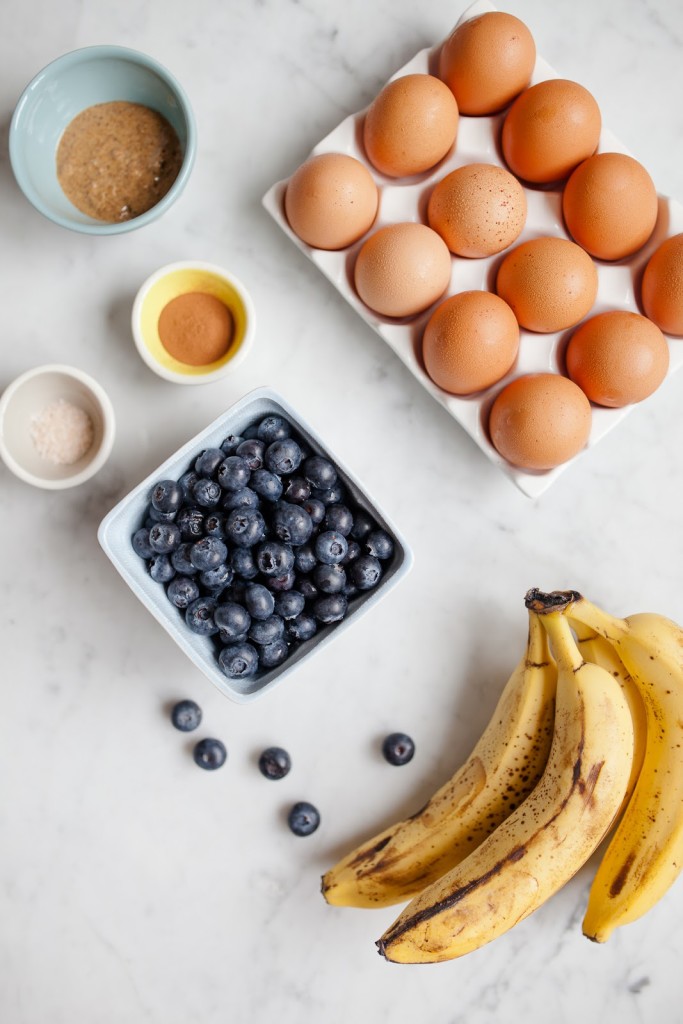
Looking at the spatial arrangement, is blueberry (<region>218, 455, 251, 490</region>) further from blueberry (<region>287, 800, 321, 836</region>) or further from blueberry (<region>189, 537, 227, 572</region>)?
blueberry (<region>287, 800, 321, 836</region>)

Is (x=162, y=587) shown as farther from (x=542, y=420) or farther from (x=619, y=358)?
(x=619, y=358)

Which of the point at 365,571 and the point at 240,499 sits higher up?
the point at 240,499

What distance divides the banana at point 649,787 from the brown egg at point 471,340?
0.33 m

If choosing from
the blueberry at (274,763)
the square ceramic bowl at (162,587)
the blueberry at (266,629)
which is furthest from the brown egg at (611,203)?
the blueberry at (274,763)

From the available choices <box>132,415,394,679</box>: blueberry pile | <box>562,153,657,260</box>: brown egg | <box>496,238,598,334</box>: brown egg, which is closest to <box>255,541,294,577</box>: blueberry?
<box>132,415,394,679</box>: blueberry pile

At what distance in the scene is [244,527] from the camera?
0.98 m

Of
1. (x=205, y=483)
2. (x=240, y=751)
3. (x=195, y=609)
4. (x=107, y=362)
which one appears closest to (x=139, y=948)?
(x=240, y=751)

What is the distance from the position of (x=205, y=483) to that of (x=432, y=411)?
39 centimetres

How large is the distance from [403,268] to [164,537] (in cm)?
48

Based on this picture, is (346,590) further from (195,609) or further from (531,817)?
(531,817)

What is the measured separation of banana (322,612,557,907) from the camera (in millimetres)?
1035

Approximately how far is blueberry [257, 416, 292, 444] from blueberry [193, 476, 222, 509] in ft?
0.31

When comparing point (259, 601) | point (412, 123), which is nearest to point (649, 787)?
point (259, 601)

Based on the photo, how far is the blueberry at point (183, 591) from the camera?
3.30 feet
